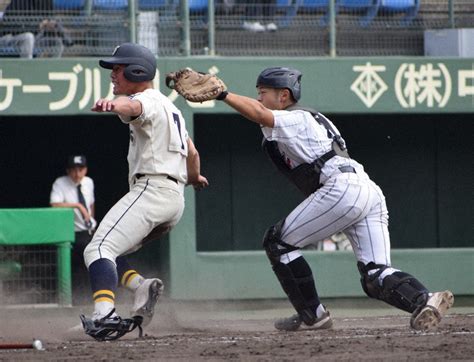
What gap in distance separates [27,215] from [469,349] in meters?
5.99

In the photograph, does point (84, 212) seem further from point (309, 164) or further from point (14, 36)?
point (309, 164)

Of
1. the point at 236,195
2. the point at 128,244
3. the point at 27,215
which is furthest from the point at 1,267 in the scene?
the point at 128,244

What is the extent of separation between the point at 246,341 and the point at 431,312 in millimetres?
1093

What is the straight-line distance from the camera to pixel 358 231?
23.7 feet

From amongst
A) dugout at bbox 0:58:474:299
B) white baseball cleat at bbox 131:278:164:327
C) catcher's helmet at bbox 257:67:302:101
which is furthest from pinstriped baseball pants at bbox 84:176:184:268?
dugout at bbox 0:58:474:299

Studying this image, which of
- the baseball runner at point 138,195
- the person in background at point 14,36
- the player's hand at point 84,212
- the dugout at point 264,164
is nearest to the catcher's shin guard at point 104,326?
the baseball runner at point 138,195

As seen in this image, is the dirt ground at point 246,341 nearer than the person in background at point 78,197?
Yes

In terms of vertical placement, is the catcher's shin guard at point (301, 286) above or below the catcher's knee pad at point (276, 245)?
below

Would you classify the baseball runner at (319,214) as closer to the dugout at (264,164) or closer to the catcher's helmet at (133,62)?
the catcher's helmet at (133,62)

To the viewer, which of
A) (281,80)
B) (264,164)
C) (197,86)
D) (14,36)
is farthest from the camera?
(264,164)

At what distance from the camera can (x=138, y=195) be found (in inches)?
272

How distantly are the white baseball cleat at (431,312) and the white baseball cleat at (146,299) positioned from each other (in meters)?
1.56

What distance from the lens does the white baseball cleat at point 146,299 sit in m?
7.03

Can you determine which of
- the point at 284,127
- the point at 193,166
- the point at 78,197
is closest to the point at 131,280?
the point at 193,166
